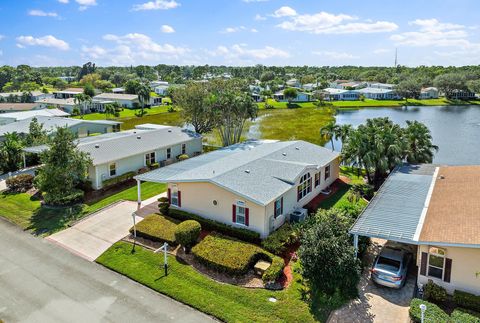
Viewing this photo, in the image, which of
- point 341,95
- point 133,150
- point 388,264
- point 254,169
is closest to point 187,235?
point 254,169

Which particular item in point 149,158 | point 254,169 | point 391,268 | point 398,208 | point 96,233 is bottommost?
point 96,233

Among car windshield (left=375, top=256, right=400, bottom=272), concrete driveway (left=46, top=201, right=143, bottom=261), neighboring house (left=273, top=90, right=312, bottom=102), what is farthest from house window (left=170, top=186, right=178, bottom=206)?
neighboring house (left=273, top=90, right=312, bottom=102)

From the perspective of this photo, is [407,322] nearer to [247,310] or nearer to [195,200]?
[247,310]

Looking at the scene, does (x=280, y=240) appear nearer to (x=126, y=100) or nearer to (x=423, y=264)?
(x=423, y=264)

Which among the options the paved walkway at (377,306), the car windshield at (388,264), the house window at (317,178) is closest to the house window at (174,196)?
the house window at (317,178)

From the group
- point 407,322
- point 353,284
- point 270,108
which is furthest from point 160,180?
point 270,108
